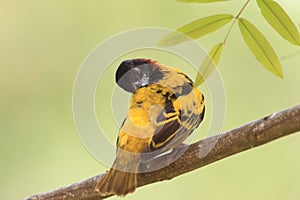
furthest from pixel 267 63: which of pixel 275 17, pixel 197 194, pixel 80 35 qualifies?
pixel 80 35

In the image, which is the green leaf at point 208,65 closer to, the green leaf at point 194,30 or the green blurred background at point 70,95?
the green leaf at point 194,30

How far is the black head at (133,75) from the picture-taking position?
172 cm

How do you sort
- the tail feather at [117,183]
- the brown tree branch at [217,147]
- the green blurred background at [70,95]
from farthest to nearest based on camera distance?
the green blurred background at [70,95], the tail feather at [117,183], the brown tree branch at [217,147]

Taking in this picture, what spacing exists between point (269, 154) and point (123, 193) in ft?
5.48

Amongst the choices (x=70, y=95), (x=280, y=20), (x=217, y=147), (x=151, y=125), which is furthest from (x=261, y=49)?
(x=70, y=95)

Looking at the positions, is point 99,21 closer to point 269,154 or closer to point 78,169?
point 78,169

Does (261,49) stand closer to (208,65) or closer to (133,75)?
(208,65)

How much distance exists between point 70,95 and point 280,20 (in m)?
2.08

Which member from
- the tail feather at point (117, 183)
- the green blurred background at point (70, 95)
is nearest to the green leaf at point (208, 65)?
the tail feather at point (117, 183)

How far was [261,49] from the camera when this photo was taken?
1.30 meters

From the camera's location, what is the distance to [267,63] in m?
1.29

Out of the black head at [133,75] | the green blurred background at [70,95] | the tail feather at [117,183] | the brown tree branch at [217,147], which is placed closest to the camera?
the brown tree branch at [217,147]

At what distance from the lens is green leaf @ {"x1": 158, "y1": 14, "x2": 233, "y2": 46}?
1311 mm

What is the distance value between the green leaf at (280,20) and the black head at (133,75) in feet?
1.70
